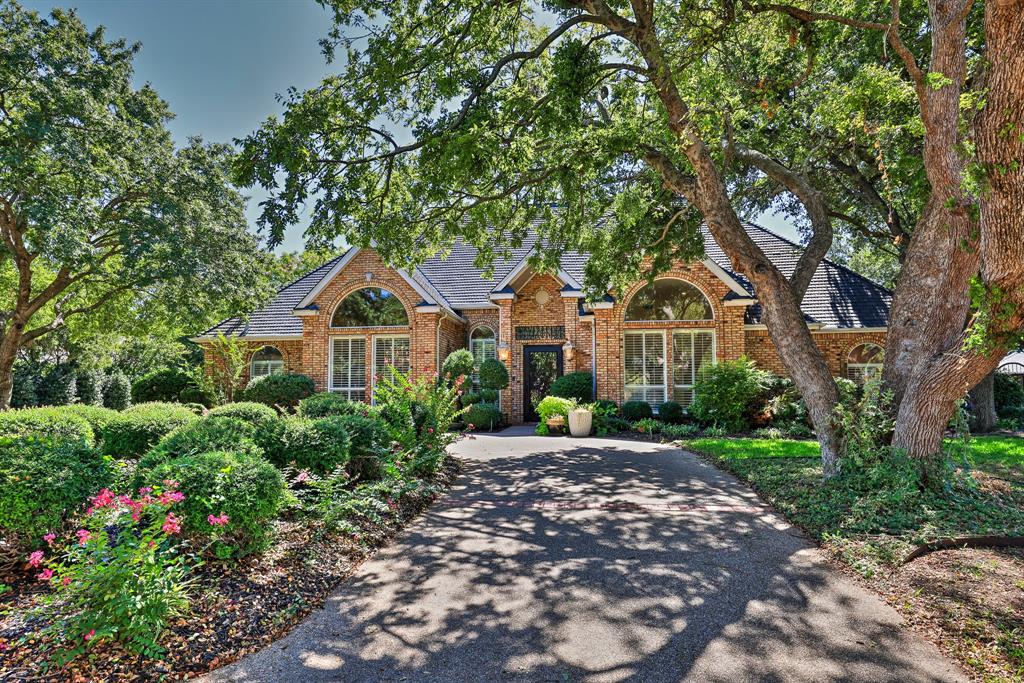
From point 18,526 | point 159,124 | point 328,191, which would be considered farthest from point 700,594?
point 159,124

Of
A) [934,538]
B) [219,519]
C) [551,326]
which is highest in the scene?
[551,326]

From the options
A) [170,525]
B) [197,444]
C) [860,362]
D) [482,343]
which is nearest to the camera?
[170,525]

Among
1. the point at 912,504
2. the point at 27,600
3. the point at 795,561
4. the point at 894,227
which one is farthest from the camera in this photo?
the point at 894,227

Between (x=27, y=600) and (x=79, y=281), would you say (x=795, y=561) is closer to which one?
(x=27, y=600)

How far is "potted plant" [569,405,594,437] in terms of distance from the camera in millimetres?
13836

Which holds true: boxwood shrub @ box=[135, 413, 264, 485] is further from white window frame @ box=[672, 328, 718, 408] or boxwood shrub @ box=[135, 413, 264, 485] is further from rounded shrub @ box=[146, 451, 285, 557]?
white window frame @ box=[672, 328, 718, 408]

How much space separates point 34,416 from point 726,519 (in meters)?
8.84

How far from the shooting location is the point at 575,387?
16000 millimetres

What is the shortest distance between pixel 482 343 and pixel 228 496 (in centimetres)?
1490

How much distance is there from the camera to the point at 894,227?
1280 centimetres

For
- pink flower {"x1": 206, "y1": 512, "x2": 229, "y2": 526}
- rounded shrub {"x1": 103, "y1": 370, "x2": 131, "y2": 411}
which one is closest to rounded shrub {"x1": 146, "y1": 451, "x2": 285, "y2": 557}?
pink flower {"x1": 206, "y1": 512, "x2": 229, "y2": 526}

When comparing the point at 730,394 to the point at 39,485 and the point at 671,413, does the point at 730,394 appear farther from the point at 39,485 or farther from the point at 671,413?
the point at 39,485

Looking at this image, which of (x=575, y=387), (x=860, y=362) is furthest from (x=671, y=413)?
(x=860, y=362)

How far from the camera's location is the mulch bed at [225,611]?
3096mm
